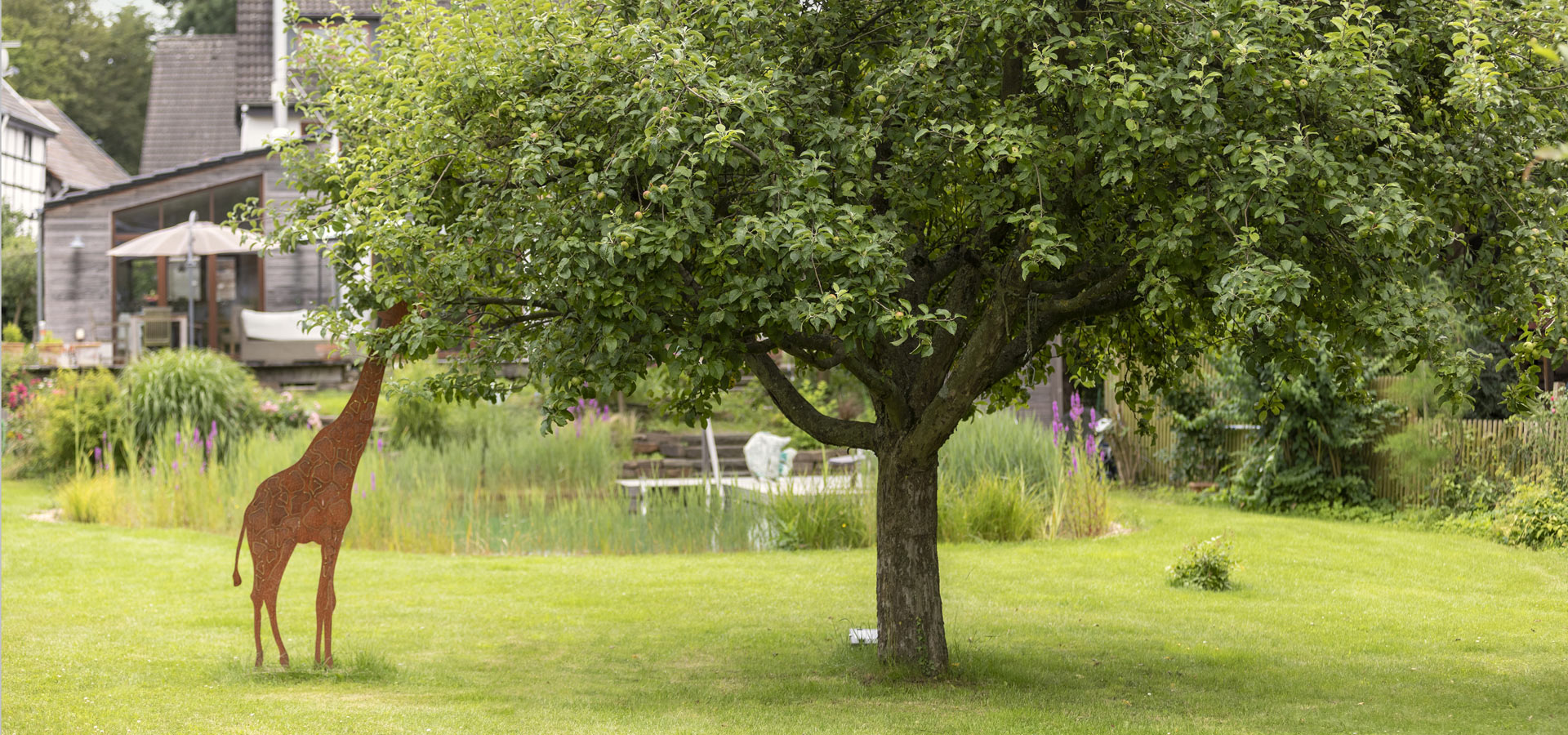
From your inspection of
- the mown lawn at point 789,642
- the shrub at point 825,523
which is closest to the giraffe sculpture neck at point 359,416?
the mown lawn at point 789,642

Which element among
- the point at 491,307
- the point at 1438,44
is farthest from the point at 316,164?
the point at 1438,44

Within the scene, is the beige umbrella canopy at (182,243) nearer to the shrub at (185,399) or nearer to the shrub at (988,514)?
the shrub at (185,399)

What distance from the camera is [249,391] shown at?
16.2 metres

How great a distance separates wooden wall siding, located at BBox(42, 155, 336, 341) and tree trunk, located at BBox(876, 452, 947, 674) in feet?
62.3

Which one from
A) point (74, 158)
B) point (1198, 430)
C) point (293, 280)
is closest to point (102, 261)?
point (293, 280)

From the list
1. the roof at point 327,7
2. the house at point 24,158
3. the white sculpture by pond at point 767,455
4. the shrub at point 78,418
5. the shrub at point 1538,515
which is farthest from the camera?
the house at point 24,158

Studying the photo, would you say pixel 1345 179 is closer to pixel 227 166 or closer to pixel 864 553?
pixel 864 553

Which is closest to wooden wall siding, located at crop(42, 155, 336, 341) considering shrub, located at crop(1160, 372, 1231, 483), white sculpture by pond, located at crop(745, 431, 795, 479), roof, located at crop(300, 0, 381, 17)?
roof, located at crop(300, 0, 381, 17)

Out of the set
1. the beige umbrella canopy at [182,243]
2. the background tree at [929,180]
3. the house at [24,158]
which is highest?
the house at [24,158]

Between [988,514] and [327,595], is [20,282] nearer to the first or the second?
[988,514]

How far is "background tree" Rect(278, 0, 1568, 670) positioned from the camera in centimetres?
488

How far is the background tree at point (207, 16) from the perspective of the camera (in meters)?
43.5

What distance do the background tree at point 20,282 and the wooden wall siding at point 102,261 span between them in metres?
7.18

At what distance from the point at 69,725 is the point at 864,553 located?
266 inches
